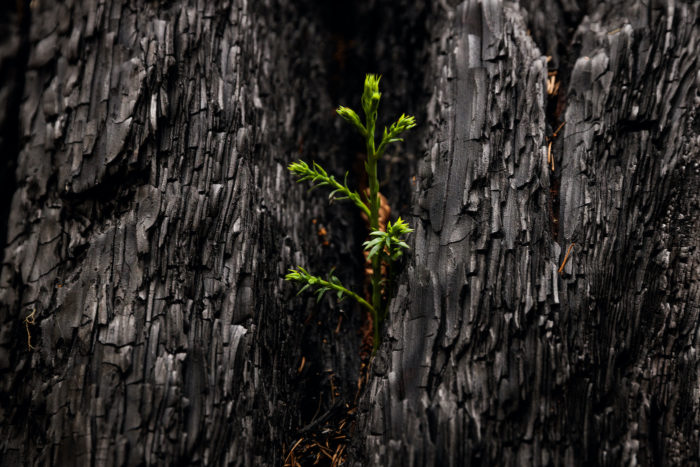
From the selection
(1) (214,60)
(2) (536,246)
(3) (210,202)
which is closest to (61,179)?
(3) (210,202)

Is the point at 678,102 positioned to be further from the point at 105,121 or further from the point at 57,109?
the point at 57,109

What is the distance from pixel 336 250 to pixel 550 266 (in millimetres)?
945

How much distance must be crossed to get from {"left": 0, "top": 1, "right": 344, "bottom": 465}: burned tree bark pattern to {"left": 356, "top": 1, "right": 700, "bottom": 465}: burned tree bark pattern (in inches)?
21.5

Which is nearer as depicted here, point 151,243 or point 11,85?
point 151,243

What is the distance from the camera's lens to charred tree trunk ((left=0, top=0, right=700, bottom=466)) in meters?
1.80

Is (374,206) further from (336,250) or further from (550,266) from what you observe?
(550,266)

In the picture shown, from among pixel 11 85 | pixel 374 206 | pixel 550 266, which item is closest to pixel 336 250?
pixel 374 206

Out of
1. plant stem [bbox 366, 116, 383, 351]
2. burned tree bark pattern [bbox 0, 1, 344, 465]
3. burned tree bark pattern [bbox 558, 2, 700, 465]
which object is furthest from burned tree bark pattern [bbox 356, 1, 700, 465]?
burned tree bark pattern [bbox 0, 1, 344, 465]

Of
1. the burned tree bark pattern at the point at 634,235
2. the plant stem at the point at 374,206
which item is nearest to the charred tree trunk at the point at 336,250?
the burned tree bark pattern at the point at 634,235

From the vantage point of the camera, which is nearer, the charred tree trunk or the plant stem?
the charred tree trunk

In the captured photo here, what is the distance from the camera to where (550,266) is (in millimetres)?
1916

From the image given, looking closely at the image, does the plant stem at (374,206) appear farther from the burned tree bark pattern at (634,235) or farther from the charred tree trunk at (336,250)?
the burned tree bark pattern at (634,235)

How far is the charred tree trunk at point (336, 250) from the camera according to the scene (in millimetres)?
1797

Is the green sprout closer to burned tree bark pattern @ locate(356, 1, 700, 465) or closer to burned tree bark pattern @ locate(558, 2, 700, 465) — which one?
burned tree bark pattern @ locate(356, 1, 700, 465)
